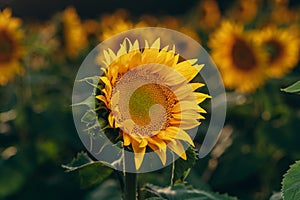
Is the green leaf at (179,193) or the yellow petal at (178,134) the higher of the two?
the yellow petal at (178,134)

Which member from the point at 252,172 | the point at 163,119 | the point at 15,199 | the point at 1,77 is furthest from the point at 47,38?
the point at 163,119

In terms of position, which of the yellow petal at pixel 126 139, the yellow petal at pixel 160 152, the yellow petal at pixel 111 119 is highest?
the yellow petal at pixel 111 119

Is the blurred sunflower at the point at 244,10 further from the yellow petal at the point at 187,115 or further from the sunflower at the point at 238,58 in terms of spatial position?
the yellow petal at the point at 187,115

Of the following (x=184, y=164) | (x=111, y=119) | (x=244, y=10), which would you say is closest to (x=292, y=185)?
(x=184, y=164)

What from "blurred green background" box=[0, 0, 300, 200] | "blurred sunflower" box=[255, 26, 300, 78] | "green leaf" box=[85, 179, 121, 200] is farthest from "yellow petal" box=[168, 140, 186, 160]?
"blurred sunflower" box=[255, 26, 300, 78]

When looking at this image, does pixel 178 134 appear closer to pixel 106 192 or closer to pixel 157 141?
pixel 157 141

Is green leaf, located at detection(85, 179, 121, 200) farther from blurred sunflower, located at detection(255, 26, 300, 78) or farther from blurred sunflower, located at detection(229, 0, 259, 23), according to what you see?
blurred sunflower, located at detection(229, 0, 259, 23)

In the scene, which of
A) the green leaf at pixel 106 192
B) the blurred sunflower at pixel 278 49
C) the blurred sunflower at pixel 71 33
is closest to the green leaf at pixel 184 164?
the green leaf at pixel 106 192
